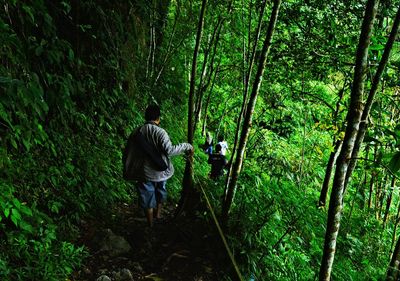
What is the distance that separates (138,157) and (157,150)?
33 centimetres

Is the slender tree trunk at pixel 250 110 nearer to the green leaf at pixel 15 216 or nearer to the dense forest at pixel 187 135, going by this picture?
the dense forest at pixel 187 135

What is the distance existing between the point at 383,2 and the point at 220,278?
3.83 meters

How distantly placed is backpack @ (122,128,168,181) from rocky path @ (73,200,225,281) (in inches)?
31.6

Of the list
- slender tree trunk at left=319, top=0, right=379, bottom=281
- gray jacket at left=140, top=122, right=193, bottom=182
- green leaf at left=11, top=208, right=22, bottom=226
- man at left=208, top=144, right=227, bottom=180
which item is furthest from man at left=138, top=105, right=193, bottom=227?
man at left=208, top=144, right=227, bottom=180

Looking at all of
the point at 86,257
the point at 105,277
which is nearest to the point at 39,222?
the point at 86,257

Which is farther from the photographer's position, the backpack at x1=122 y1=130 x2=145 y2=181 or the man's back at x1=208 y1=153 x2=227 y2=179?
the man's back at x1=208 y1=153 x2=227 y2=179

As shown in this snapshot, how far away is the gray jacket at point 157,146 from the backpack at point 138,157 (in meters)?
0.05

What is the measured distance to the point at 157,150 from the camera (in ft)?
15.9

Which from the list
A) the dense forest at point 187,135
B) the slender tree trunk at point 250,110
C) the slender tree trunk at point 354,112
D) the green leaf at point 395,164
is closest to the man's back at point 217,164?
the dense forest at point 187,135

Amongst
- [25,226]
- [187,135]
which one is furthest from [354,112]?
[187,135]

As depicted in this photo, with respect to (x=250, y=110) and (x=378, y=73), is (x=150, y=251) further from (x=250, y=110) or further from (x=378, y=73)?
A: (x=378, y=73)

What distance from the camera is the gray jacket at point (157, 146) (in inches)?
188

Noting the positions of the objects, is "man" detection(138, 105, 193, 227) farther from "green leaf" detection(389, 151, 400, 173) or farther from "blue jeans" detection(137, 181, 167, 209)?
"green leaf" detection(389, 151, 400, 173)

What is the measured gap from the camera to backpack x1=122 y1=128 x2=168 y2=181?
482 centimetres
